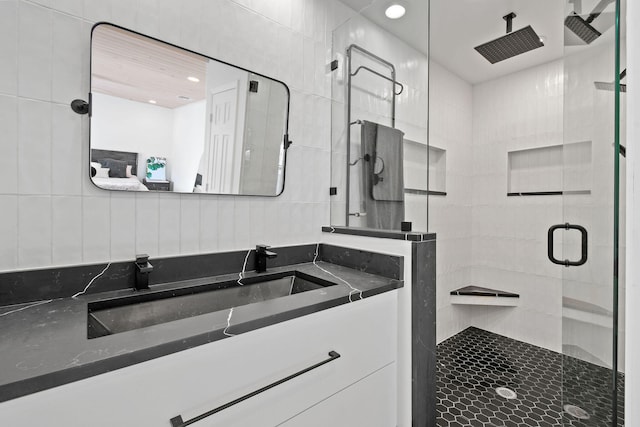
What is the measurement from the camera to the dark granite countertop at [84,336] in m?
0.60

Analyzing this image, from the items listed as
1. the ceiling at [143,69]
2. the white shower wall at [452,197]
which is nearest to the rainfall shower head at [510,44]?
the white shower wall at [452,197]

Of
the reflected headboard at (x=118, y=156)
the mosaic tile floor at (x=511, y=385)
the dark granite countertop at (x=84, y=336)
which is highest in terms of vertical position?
the reflected headboard at (x=118, y=156)

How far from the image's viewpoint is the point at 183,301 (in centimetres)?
121

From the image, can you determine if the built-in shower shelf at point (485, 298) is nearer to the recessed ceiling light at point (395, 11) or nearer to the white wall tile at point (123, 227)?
the recessed ceiling light at point (395, 11)

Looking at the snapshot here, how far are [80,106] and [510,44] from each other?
2.87 m

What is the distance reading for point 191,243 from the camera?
52.6 inches

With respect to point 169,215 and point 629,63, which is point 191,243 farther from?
point 629,63

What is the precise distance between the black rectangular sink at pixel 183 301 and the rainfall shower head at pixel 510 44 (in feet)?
7.69

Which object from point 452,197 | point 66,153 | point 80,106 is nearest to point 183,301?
point 66,153

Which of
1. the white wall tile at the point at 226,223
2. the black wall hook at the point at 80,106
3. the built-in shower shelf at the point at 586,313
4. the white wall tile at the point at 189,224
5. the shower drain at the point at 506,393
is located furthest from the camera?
Result: the shower drain at the point at 506,393

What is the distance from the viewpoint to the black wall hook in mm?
1057

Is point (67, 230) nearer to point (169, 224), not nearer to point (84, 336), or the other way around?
point (169, 224)

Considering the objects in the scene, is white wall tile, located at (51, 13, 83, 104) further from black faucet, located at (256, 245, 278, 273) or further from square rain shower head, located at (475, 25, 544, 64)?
square rain shower head, located at (475, 25, 544, 64)

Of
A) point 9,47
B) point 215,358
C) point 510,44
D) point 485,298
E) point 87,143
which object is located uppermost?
point 510,44
